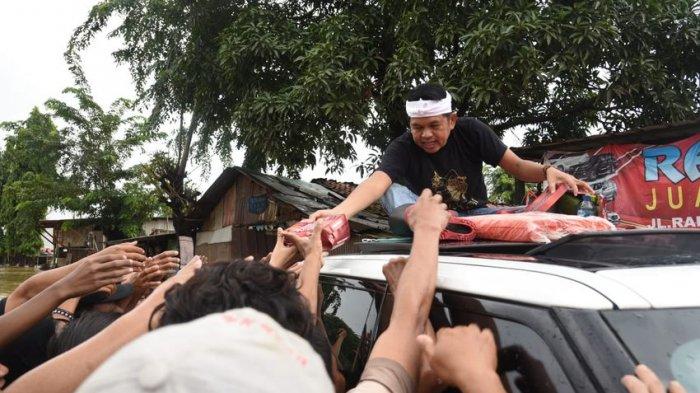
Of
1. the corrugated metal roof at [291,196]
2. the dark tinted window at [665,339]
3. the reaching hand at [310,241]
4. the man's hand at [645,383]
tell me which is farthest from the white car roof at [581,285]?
the corrugated metal roof at [291,196]

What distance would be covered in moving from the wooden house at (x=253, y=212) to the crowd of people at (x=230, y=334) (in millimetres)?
7909

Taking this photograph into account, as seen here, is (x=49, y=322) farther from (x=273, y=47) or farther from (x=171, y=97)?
(x=171, y=97)

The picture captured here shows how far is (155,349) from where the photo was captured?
660mm

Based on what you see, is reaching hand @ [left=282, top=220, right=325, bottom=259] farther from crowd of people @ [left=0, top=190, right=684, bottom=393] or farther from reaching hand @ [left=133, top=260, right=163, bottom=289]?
reaching hand @ [left=133, top=260, right=163, bottom=289]

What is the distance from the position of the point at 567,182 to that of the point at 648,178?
529cm

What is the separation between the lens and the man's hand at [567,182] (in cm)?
228

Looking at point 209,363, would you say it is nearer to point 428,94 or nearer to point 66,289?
point 66,289

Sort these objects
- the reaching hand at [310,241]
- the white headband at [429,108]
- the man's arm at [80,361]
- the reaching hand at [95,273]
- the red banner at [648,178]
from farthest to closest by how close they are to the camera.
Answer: the red banner at [648,178] < the white headband at [429,108] < the reaching hand at [310,241] < the reaching hand at [95,273] < the man's arm at [80,361]

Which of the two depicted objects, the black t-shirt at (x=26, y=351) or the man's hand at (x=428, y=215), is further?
the black t-shirt at (x=26, y=351)

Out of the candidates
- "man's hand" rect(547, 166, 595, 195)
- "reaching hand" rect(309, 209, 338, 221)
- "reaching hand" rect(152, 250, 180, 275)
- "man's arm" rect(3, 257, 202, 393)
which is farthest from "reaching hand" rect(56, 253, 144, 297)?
"man's hand" rect(547, 166, 595, 195)

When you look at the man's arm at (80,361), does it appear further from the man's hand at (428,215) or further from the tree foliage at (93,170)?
the tree foliage at (93,170)

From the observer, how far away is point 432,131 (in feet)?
8.93

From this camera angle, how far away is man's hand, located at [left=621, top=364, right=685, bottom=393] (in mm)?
972

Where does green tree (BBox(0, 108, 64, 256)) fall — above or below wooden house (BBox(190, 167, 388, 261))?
above
